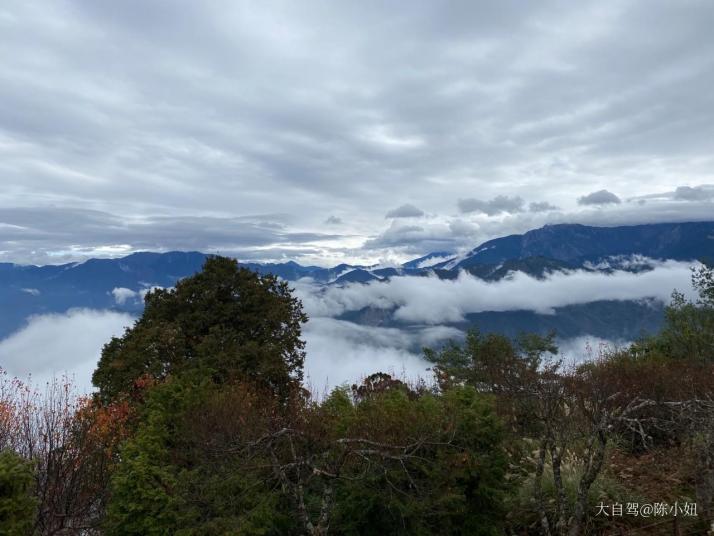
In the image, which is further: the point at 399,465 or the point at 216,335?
the point at 216,335

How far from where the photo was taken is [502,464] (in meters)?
8.40

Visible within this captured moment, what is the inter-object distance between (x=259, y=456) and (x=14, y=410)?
12225mm

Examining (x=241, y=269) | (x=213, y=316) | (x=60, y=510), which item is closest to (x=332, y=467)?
(x=60, y=510)

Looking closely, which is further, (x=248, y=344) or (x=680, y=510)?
(x=248, y=344)

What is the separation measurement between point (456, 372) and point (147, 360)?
14547mm

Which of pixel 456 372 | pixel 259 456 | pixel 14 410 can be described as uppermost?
pixel 259 456

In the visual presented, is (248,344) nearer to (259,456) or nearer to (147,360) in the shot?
(147,360)

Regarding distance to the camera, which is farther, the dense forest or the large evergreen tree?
the large evergreen tree

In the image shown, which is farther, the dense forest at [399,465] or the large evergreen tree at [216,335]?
the large evergreen tree at [216,335]

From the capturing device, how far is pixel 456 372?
23.9m

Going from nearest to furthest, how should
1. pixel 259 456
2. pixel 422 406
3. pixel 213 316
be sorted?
pixel 259 456
pixel 422 406
pixel 213 316

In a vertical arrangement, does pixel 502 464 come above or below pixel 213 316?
below

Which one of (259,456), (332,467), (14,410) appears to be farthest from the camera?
(14,410)

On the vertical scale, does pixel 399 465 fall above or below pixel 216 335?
below
